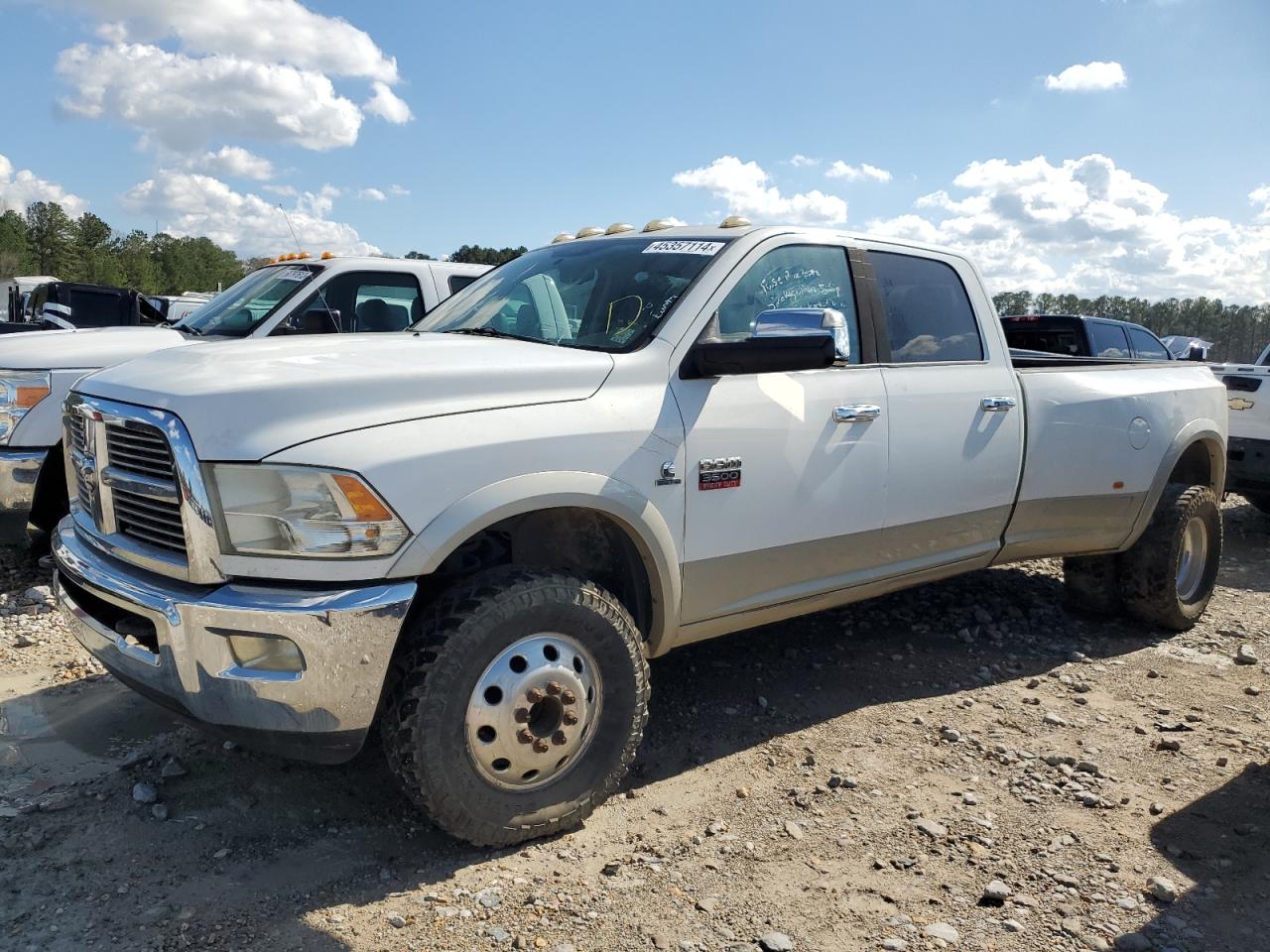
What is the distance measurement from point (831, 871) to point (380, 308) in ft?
17.4

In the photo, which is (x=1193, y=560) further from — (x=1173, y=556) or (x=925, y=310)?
(x=925, y=310)

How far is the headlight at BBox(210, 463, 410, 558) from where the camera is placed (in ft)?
8.30

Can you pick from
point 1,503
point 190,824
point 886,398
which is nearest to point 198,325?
point 1,503

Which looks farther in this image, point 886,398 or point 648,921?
point 886,398

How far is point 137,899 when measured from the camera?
2.63 metres

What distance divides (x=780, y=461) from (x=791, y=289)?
0.75 meters

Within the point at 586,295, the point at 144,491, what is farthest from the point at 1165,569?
the point at 144,491

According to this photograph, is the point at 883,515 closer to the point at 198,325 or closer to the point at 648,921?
the point at 648,921

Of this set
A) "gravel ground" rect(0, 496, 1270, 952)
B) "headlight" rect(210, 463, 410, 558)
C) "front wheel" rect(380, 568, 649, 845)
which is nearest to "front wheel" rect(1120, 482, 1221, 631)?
"gravel ground" rect(0, 496, 1270, 952)

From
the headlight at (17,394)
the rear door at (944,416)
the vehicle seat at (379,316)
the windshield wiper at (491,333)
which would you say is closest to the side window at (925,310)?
the rear door at (944,416)

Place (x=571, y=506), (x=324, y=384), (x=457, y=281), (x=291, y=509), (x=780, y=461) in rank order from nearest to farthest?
(x=291, y=509) < (x=324, y=384) < (x=571, y=506) < (x=780, y=461) < (x=457, y=281)

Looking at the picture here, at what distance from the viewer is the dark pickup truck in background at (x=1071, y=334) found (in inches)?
417

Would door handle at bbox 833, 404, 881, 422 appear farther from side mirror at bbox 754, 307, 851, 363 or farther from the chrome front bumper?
the chrome front bumper

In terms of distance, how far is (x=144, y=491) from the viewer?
2.75 meters
